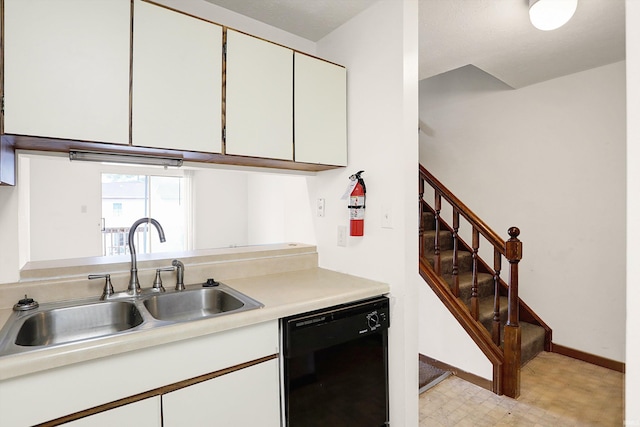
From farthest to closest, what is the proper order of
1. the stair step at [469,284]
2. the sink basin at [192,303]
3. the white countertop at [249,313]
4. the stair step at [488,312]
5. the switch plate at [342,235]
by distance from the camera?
1. the stair step at [469,284]
2. the stair step at [488,312]
3. the switch plate at [342,235]
4. the sink basin at [192,303]
5. the white countertop at [249,313]

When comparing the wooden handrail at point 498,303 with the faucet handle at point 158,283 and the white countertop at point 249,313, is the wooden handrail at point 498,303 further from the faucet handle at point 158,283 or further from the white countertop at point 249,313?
the faucet handle at point 158,283

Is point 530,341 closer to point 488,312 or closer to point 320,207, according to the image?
point 488,312

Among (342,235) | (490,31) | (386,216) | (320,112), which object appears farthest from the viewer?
(490,31)

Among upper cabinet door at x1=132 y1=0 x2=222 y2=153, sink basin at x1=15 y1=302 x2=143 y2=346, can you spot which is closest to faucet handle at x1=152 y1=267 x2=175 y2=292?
sink basin at x1=15 y1=302 x2=143 y2=346

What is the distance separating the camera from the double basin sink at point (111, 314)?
49.2 inches

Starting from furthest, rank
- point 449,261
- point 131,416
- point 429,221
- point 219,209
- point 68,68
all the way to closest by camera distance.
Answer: point 219,209
point 429,221
point 449,261
point 68,68
point 131,416

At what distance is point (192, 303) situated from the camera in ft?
5.65

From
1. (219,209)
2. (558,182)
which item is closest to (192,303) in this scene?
(558,182)

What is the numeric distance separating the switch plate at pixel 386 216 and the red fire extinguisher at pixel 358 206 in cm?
12

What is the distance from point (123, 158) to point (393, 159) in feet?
4.41

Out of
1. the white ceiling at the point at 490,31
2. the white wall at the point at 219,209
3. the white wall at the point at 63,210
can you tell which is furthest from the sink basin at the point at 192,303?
the white wall at the point at 219,209

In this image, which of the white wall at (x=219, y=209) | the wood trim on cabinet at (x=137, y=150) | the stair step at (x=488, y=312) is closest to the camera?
the wood trim on cabinet at (x=137, y=150)

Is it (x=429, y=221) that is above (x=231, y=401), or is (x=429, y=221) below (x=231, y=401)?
above

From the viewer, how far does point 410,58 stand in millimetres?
1740
